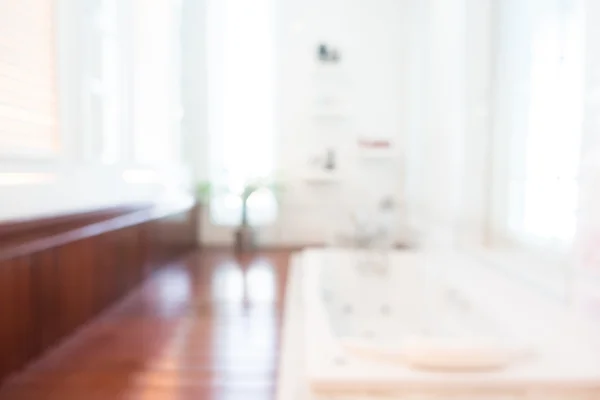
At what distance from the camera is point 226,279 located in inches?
136

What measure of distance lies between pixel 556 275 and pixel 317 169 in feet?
9.52

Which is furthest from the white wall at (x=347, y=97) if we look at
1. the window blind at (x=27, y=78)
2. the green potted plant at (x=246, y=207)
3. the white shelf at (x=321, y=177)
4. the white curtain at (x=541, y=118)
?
the window blind at (x=27, y=78)

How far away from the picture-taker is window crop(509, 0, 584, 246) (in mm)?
2094

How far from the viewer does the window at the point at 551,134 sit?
2.09 meters

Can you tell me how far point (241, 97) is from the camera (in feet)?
15.8

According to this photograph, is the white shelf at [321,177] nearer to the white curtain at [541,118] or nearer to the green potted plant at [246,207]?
the green potted plant at [246,207]

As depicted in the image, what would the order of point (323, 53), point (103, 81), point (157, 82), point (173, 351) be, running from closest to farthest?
point (173, 351), point (103, 81), point (157, 82), point (323, 53)

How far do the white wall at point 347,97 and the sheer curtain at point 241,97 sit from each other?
0.31 feet

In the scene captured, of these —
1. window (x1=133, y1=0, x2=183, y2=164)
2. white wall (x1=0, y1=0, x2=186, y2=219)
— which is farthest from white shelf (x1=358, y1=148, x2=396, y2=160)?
white wall (x1=0, y1=0, x2=186, y2=219)

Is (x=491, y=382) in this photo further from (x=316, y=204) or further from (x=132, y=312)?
(x=316, y=204)

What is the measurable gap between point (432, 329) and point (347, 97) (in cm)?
257

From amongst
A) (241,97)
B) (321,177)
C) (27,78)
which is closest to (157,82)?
(241,97)

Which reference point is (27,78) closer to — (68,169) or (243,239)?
(68,169)

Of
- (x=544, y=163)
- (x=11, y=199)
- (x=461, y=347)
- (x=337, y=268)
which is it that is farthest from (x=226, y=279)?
(x=461, y=347)
